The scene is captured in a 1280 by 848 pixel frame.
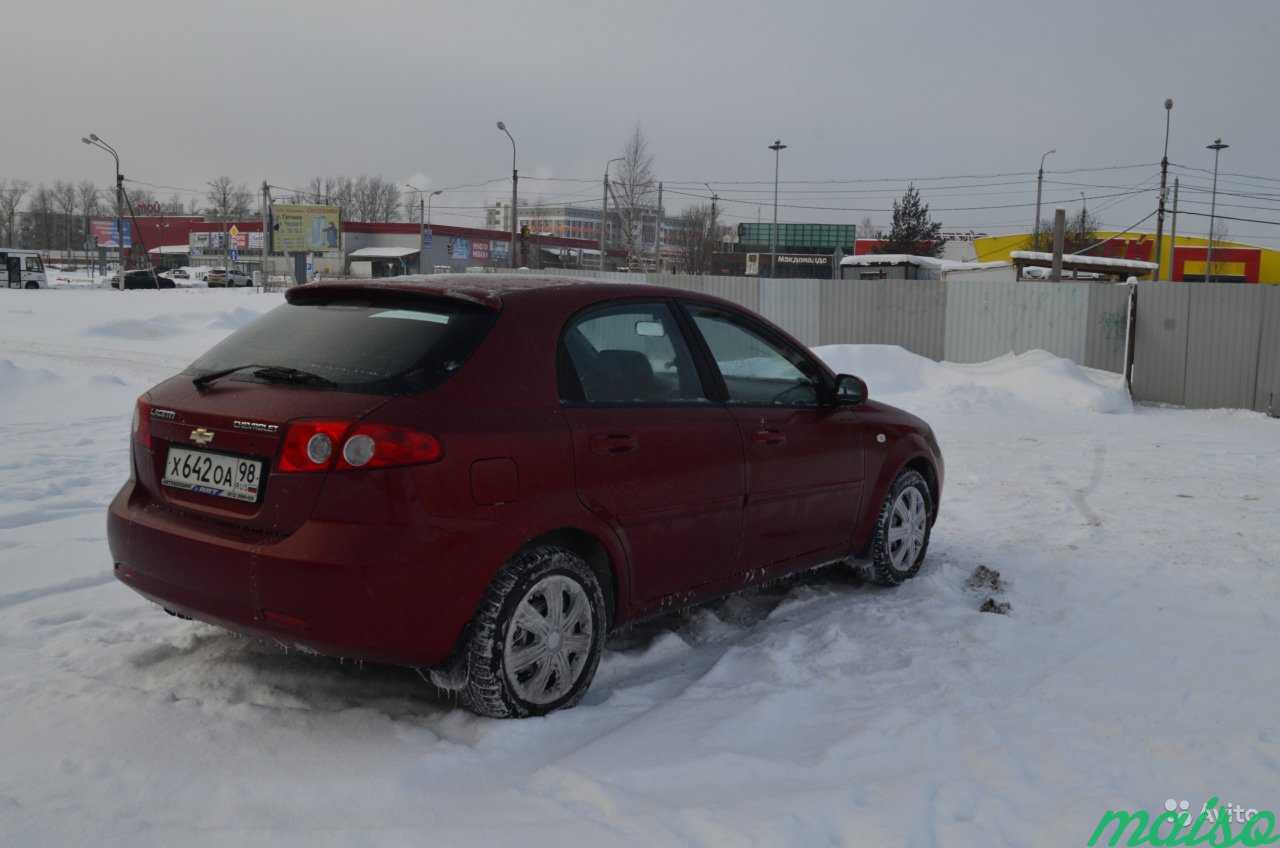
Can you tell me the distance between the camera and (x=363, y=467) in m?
3.19

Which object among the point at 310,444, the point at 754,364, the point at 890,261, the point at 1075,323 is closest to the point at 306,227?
the point at 890,261

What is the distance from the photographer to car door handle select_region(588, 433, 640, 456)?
3.74m

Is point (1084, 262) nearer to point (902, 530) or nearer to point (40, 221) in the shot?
point (902, 530)

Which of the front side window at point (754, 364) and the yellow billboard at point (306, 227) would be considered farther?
the yellow billboard at point (306, 227)

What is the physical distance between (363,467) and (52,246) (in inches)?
5286

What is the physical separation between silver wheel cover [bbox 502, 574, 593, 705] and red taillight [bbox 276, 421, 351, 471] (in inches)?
31.4

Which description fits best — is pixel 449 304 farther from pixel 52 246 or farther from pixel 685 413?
pixel 52 246

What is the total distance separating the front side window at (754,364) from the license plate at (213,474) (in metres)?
1.98

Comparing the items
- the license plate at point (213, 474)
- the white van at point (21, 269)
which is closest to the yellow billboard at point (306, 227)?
the white van at point (21, 269)

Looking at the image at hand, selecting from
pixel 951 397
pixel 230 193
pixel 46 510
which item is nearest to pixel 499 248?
pixel 230 193

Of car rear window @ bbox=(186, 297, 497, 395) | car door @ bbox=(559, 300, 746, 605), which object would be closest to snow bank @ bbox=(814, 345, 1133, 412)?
car door @ bbox=(559, 300, 746, 605)

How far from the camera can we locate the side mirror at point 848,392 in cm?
506

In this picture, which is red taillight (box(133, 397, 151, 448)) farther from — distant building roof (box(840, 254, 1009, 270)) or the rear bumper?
distant building roof (box(840, 254, 1009, 270))

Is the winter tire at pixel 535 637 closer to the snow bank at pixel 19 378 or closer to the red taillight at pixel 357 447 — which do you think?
the red taillight at pixel 357 447
